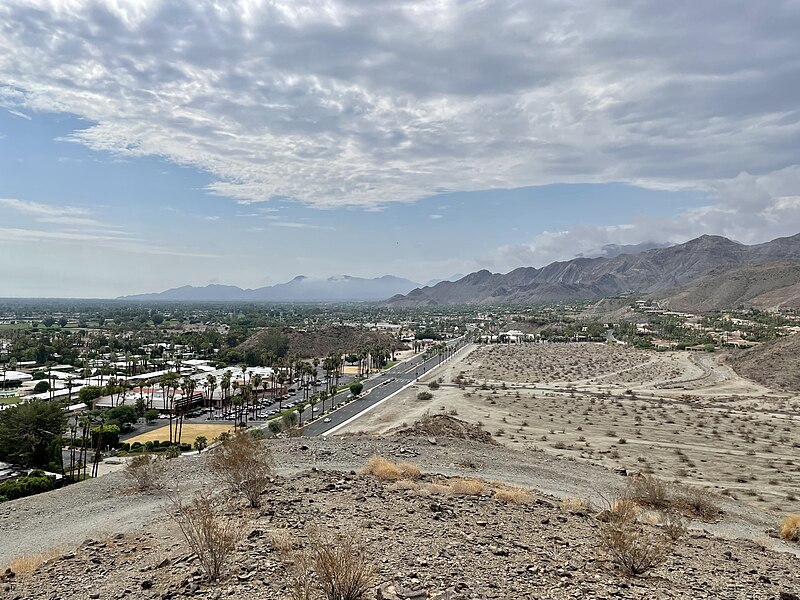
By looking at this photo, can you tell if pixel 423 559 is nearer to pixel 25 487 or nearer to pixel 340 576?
pixel 340 576

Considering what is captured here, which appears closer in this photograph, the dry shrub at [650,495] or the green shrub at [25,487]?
the dry shrub at [650,495]

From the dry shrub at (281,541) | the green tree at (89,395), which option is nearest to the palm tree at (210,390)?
the green tree at (89,395)

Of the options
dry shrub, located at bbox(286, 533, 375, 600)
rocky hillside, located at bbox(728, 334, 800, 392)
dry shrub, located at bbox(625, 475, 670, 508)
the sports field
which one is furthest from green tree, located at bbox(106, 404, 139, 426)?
rocky hillside, located at bbox(728, 334, 800, 392)

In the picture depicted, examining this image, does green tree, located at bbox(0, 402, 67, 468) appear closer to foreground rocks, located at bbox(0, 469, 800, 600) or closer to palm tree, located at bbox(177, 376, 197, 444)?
palm tree, located at bbox(177, 376, 197, 444)

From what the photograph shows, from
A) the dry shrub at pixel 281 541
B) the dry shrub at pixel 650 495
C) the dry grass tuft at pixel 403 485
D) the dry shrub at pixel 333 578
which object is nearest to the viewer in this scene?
the dry shrub at pixel 333 578

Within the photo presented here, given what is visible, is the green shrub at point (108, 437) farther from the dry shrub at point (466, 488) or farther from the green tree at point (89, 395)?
the dry shrub at point (466, 488)

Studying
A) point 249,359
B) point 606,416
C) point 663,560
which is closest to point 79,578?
point 663,560

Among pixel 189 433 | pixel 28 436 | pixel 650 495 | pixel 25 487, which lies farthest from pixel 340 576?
pixel 189 433
